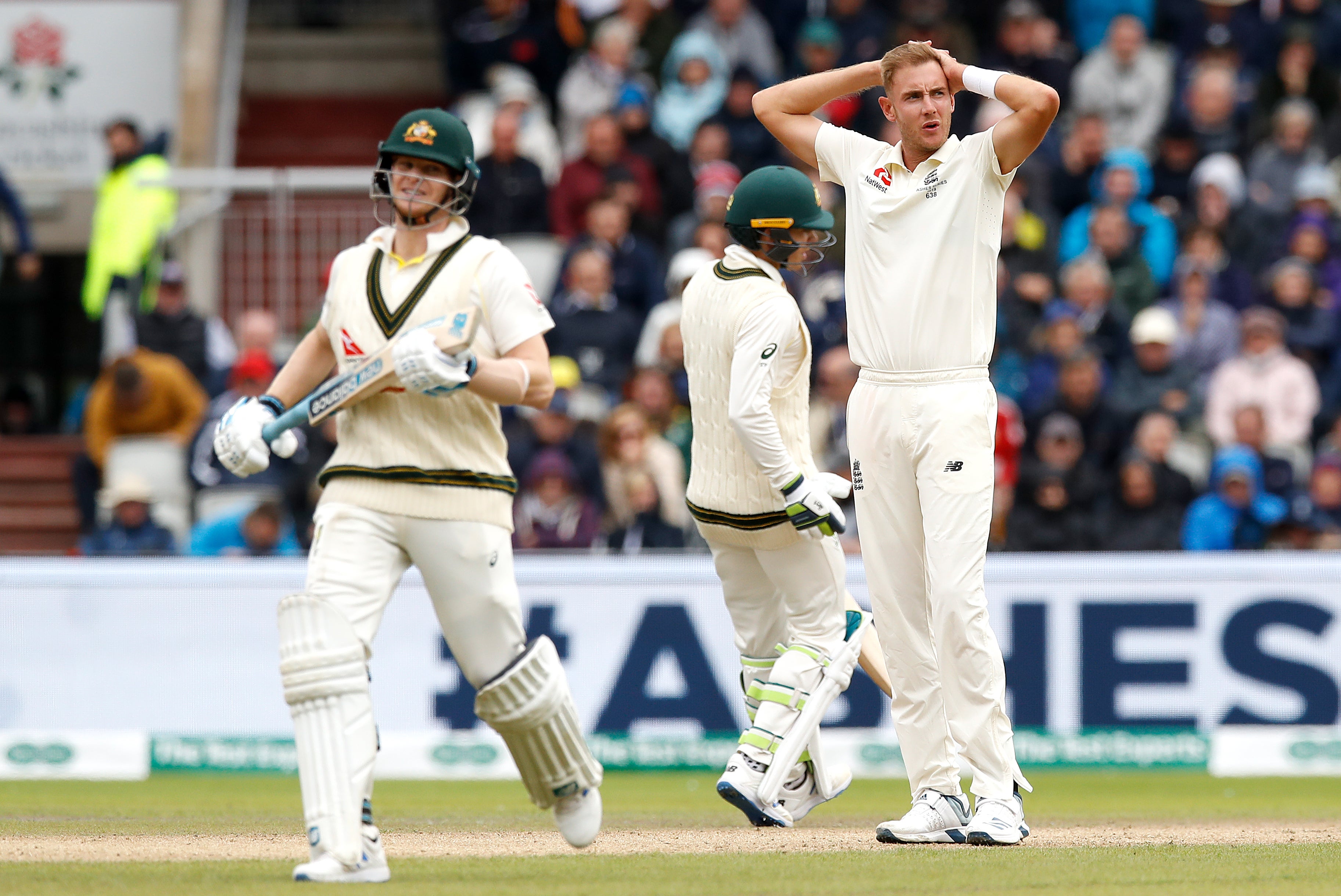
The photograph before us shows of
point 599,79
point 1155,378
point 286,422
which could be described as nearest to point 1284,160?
point 1155,378

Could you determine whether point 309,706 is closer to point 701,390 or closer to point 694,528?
point 701,390

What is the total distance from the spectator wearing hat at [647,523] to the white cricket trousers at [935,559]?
4.97 metres

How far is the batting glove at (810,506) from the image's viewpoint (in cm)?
693

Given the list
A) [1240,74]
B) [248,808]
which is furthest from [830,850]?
[1240,74]

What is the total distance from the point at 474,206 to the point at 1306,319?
19.6 feet

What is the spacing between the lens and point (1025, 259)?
44.8ft

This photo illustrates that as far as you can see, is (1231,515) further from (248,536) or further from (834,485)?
(248,536)

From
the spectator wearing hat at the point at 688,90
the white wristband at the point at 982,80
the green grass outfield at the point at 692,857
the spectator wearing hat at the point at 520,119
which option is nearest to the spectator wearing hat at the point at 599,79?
the spectator wearing hat at the point at 520,119

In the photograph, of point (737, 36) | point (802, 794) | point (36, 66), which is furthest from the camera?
point (36, 66)

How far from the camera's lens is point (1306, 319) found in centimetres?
1327

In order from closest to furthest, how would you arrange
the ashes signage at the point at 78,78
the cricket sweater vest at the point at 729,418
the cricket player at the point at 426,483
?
the cricket player at the point at 426,483, the cricket sweater vest at the point at 729,418, the ashes signage at the point at 78,78

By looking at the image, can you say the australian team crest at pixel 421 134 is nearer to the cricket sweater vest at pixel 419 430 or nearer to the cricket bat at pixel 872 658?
the cricket sweater vest at pixel 419 430

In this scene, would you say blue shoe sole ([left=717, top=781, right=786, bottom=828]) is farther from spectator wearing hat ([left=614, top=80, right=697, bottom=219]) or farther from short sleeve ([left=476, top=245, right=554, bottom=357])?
spectator wearing hat ([left=614, top=80, right=697, bottom=219])

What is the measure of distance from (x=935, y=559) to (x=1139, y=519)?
5.69 m
